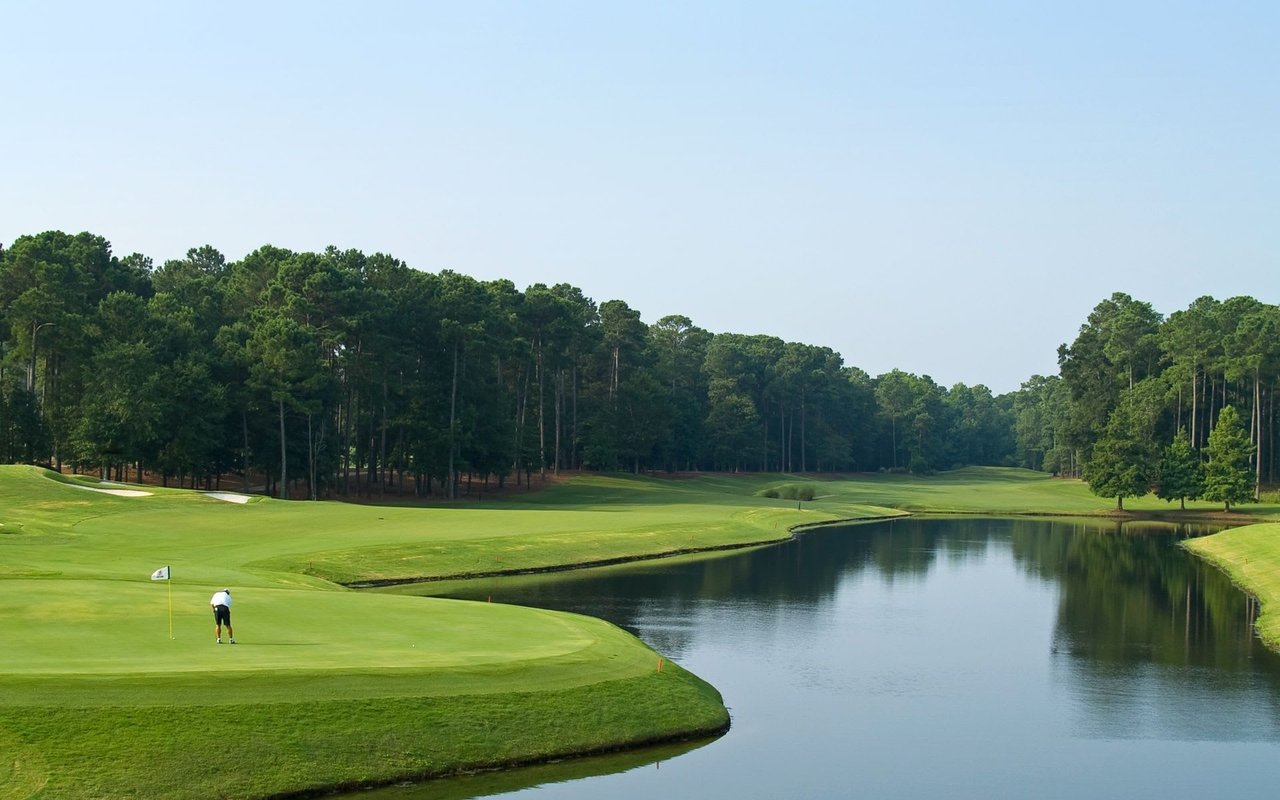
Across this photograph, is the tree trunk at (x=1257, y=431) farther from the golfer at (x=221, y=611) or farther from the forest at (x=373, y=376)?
the golfer at (x=221, y=611)

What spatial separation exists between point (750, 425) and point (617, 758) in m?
151

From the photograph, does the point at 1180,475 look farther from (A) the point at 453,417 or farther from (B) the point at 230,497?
(B) the point at 230,497

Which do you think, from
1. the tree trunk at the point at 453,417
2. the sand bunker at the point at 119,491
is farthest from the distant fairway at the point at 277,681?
the tree trunk at the point at 453,417

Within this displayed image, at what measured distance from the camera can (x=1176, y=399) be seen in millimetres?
137875

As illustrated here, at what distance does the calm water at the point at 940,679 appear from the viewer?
26.1 meters

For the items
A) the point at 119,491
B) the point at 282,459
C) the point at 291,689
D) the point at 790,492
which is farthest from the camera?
the point at 790,492

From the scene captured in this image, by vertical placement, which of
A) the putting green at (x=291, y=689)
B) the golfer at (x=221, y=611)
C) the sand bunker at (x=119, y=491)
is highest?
the sand bunker at (x=119, y=491)

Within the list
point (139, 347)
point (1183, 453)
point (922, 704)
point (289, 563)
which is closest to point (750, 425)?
point (1183, 453)

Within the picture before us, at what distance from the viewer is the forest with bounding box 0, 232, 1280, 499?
88062mm

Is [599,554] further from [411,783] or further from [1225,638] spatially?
[411,783]

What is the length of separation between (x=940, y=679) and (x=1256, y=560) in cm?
3933

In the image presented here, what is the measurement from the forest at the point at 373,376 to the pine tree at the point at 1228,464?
1704 millimetres

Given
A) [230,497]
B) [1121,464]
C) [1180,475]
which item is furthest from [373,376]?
[1180,475]

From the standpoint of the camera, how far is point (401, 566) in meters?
57.3
